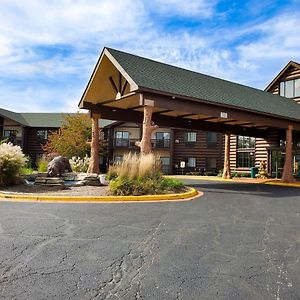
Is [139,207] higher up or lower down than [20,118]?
lower down

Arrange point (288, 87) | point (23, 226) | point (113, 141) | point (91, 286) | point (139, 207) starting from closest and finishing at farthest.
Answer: point (91, 286), point (23, 226), point (139, 207), point (288, 87), point (113, 141)

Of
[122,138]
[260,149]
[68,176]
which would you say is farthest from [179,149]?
[68,176]

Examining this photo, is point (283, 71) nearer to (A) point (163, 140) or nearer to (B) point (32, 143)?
(A) point (163, 140)

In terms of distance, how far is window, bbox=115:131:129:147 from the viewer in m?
41.5

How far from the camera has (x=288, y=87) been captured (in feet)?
91.4

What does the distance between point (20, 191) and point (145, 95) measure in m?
6.15

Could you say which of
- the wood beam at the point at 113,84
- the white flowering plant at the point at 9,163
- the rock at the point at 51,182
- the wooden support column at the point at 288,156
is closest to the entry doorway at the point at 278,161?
the wooden support column at the point at 288,156

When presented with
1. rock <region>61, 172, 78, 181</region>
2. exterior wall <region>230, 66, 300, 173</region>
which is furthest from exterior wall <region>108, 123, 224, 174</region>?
rock <region>61, 172, 78, 181</region>

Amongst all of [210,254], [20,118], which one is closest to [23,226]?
[210,254]

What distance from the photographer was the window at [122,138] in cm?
4153

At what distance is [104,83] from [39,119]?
3074cm

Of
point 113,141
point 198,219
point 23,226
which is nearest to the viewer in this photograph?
point 23,226

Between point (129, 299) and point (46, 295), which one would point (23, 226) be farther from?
point (129, 299)

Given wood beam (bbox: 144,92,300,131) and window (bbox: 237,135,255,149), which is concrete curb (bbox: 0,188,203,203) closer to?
wood beam (bbox: 144,92,300,131)
